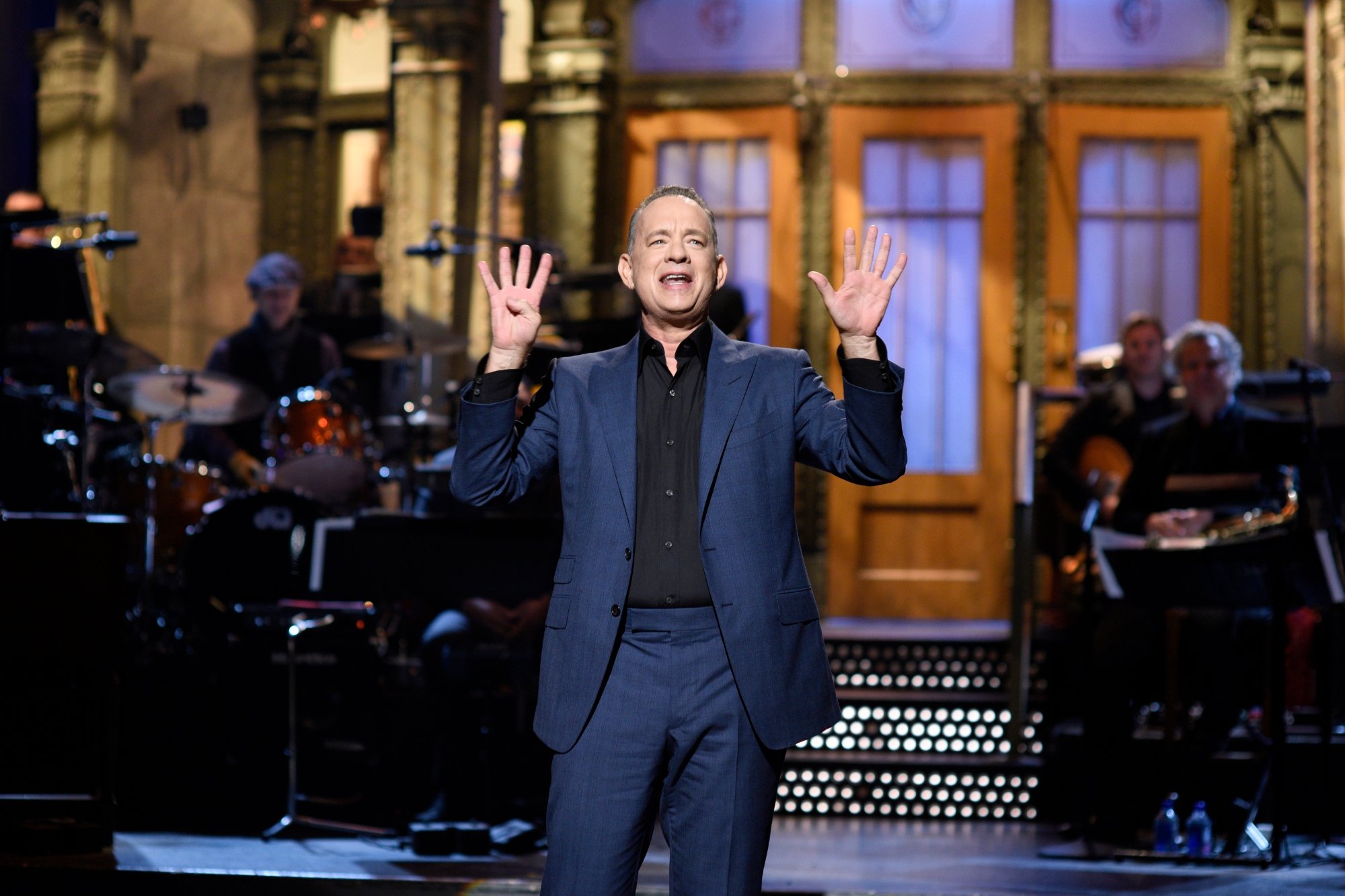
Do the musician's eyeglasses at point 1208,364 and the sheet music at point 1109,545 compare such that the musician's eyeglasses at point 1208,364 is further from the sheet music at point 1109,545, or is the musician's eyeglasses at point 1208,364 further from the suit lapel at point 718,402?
the suit lapel at point 718,402

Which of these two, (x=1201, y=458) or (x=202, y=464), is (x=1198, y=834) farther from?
(x=202, y=464)

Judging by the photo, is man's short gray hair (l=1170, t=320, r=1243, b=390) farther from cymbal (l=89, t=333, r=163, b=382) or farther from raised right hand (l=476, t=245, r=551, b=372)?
cymbal (l=89, t=333, r=163, b=382)

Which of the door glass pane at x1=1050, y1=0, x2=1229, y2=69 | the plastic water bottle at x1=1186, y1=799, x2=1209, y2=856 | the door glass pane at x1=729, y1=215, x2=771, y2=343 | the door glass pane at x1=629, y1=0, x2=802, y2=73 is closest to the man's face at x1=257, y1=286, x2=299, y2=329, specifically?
the door glass pane at x1=729, y1=215, x2=771, y2=343

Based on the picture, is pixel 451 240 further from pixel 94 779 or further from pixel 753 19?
pixel 94 779

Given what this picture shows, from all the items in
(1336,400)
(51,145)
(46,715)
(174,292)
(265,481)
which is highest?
(51,145)

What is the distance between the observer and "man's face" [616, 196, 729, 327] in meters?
2.51

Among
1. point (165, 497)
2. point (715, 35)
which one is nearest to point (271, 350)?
point (165, 497)

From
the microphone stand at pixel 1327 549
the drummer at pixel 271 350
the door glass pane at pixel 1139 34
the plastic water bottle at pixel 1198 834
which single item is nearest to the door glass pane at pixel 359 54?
the drummer at pixel 271 350

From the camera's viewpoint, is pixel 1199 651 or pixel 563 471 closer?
pixel 563 471

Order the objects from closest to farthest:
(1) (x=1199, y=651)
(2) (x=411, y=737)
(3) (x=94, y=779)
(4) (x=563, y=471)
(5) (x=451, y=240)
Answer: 1. (4) (x=563, y=471)
2. (3) (x=94, y=779)
3. (1) (x=1199, y=651)
4. (2) (x=411, y=737)
5. (5) (x=451, y=240)

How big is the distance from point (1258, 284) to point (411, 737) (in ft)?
16.7

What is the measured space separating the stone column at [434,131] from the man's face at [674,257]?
17.4 feet

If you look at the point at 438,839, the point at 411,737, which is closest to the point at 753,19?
the point at 411,737

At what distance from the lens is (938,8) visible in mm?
8367
